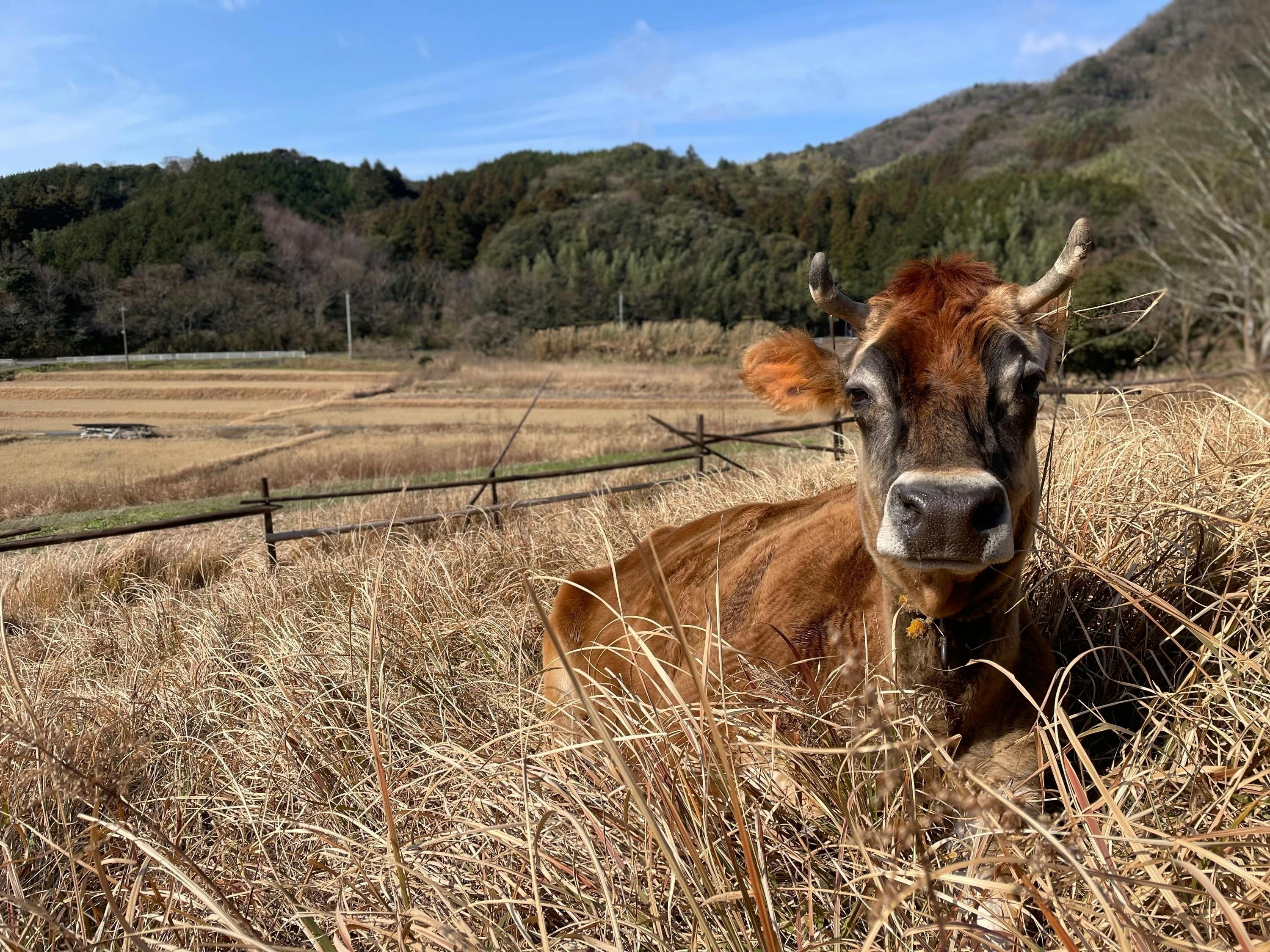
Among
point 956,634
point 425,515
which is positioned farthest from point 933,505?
point 425,515

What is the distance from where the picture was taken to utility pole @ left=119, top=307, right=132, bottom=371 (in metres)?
10.7

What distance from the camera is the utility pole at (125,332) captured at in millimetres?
10703

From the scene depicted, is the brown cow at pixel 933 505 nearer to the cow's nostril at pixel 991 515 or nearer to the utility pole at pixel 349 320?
the cow's nostril at pixel 991 515

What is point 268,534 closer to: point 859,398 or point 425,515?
point 425,515

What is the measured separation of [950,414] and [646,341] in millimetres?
38401

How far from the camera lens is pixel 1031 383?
2.62 meters

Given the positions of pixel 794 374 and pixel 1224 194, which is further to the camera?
pixel 1224 194

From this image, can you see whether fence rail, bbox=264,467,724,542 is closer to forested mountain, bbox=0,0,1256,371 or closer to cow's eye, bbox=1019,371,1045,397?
forested mountain, bbox=0,0,1256,371

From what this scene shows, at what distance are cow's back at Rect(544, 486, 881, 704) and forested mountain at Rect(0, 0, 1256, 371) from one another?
297 centimetres

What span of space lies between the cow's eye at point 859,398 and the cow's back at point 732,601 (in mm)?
730

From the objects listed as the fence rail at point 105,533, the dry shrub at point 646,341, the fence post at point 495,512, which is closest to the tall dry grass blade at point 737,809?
the fence post at point 495,512

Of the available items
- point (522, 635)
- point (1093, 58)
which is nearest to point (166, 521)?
point (522, 635)

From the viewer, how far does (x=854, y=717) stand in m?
2.47

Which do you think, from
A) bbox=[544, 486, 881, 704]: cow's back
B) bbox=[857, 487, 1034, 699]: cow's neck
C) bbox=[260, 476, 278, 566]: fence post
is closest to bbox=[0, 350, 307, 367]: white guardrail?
bbox=[260, 476, 278, 566]: fence post
